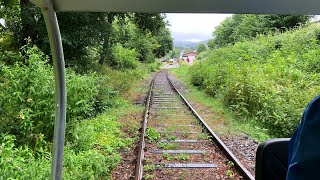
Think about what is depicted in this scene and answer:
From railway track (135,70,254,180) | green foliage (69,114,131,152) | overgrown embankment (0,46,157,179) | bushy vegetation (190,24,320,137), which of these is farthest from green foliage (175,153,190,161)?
bushy vegetation (190,24,320,137)

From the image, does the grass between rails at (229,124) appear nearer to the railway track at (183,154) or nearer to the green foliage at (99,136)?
the railway track at (183,154)

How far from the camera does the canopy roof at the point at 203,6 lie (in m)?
1.70

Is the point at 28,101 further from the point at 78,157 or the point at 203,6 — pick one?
the point at 203,6

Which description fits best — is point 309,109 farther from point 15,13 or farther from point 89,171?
point 15,13

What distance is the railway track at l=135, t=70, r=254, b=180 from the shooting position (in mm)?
5016

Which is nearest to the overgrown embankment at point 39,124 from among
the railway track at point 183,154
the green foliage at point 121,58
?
the railway track at point 183,154

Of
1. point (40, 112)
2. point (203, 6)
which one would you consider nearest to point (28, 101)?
point (40, 112)

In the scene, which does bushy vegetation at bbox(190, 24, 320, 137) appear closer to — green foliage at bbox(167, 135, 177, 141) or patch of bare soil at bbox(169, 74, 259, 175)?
patch of bare soil at bbox(169, 74, 259, 175)

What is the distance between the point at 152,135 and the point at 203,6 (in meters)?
5.62

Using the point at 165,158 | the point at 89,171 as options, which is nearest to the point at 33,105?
the point at 89,171

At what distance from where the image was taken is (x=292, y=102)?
650 cm

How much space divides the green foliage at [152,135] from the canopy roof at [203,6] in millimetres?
5194

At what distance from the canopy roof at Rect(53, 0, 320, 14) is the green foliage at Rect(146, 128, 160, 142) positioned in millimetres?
5194

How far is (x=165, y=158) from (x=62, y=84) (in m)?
3.82
